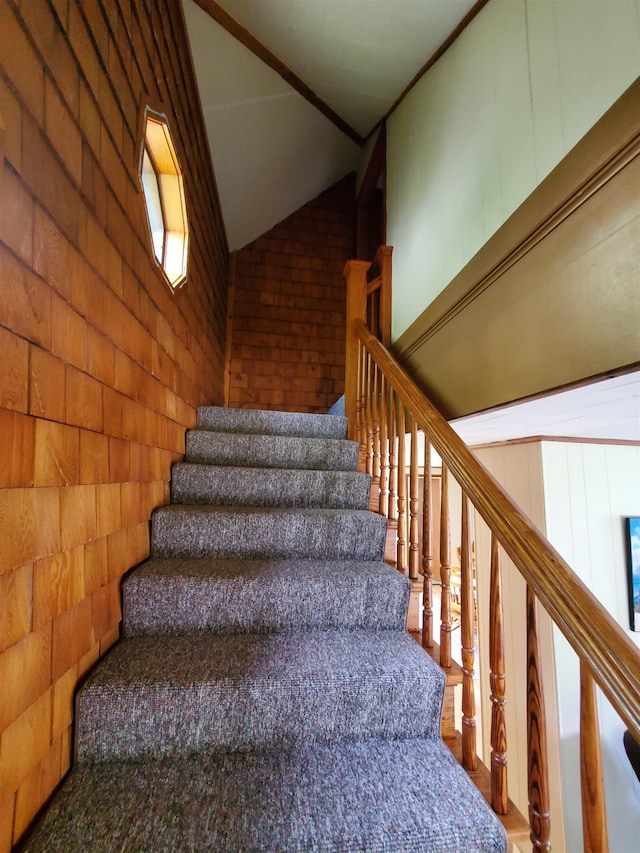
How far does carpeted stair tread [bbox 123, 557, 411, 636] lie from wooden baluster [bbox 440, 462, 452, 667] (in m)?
0.13

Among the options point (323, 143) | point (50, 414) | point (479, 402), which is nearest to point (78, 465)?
point (50, 414)

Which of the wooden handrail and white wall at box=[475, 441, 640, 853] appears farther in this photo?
white wall at box=[475, 441, 640, 853]

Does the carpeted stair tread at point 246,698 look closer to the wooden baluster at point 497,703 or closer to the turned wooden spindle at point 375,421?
the wooden baluster at point 497,703

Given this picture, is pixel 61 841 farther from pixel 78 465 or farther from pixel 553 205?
pixel 553 205

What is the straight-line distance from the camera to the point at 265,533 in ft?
5.08

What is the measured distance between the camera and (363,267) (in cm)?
268

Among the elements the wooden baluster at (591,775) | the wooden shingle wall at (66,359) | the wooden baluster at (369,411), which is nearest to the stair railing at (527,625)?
the wooden baluster at (591,775)

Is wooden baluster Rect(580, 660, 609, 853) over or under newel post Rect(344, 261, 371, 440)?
under

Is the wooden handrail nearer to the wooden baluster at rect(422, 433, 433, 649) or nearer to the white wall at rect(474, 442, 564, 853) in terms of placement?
the wooden baluster at rect(422, 433, 433, 649)

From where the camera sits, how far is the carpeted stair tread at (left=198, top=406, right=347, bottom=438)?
7.65ft

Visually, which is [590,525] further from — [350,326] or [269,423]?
[269,423]

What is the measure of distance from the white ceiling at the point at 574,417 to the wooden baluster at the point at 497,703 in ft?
1.93

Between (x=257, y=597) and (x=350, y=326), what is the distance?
71.1 inches

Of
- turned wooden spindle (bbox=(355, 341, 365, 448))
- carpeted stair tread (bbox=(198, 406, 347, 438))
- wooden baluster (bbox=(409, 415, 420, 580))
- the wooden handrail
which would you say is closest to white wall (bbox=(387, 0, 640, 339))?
turned wooden spindle (bbox=(355, 341, 365, 448))
